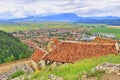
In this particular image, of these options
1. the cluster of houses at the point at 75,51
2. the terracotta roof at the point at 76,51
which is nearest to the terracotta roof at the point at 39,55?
the cluster of houses at the point at 75,51

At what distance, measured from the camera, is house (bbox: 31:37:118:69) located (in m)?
29.5

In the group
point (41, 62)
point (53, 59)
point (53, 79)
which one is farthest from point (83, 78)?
point (41, 62)

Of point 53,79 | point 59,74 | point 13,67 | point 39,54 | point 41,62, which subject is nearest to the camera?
point 53,79

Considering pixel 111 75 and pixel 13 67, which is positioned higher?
pixel 111 75

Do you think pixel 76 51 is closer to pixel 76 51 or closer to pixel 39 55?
pixel 76 51

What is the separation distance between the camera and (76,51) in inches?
1248

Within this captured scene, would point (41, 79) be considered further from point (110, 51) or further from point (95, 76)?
point (110, 51)

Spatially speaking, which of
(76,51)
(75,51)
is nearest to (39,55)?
(75,51)

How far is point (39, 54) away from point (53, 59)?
5.48 metres

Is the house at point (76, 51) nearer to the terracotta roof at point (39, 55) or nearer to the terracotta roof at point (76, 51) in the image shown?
the terracotta roof at point (76, 51)

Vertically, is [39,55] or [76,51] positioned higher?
[76,51]

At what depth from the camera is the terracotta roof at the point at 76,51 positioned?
1163 inches

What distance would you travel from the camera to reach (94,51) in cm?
3038

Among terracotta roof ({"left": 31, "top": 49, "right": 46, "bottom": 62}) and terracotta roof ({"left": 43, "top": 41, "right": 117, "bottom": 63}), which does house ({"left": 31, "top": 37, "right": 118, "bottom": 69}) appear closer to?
terracotta roof ({"left": 43, "top": 41, "right": 117, "bottom": 63})
